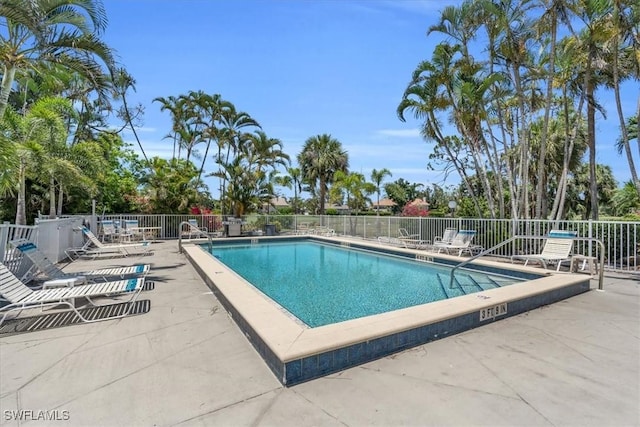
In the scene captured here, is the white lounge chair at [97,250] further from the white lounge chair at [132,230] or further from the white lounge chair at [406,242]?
the white lounge chair at [406,242]

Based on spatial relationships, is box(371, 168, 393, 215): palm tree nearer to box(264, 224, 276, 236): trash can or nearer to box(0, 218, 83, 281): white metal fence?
box(264, 224, 276, 236): trash can

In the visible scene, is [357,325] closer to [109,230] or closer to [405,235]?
[405,235]

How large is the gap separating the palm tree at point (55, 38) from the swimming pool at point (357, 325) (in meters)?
5.58

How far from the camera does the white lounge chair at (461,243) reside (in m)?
10.8

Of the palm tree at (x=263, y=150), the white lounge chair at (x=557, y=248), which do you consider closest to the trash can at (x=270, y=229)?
the palm tree at (x=263, y=150)

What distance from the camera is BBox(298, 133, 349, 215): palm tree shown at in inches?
1093

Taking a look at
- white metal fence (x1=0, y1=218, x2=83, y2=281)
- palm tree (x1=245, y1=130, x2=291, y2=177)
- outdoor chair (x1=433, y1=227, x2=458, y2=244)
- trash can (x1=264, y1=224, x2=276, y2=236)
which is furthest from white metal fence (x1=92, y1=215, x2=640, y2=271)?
white metal fence (x1=0, y1=218, x2=83, y2=281)

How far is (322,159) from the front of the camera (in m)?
27.6

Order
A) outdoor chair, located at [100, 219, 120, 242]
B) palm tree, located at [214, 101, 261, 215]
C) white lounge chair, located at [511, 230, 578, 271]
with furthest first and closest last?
palm tree, located at [214, 101, 261, 215] → outdoor chair, located at [100, 219, 120, 242] → white lounge chair, located at [511, 230, 578, 271]

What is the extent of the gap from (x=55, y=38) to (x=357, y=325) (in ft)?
27.0

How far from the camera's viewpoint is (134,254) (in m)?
11.6

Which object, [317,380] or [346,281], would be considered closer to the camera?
[317,380]

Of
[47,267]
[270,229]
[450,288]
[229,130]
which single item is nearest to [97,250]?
[47,267]

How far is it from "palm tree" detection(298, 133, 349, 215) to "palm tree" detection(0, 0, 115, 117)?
20809mm
